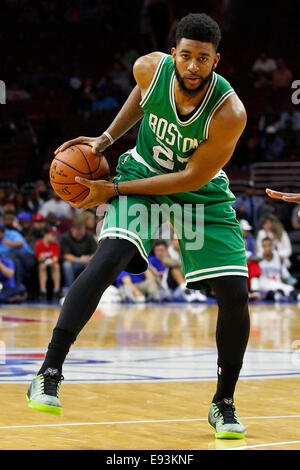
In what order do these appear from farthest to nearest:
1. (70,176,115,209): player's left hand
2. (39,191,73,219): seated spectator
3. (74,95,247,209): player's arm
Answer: (39,191,73,219): seated spectator, (70,176,115,209): player's left hand, (74,95,247,209): player's arm

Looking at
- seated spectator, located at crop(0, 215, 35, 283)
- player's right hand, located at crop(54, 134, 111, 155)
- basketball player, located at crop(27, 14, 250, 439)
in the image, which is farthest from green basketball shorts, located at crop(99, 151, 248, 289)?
seated spectator, located at crop(0, 215, 35, 283)

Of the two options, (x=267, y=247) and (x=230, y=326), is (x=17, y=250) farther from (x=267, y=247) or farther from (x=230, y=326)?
(x=230, y=326)

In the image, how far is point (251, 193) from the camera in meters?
14.6

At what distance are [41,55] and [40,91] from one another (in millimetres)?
1695

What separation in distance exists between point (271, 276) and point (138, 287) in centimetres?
218

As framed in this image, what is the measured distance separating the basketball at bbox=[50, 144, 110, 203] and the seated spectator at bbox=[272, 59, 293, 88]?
14.1 meters

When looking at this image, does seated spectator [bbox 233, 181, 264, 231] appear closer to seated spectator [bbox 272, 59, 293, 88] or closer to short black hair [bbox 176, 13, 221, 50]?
seated spectator [bbox 272, 59, 293, 88]

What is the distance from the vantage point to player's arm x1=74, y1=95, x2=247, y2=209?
352 centimetres

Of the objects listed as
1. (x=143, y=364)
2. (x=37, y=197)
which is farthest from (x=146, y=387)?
(x=37, y=197)

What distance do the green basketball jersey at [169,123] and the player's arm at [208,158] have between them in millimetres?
40

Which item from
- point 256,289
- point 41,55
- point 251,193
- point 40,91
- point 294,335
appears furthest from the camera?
point 41,55

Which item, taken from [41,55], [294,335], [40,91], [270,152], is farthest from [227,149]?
[41,55]

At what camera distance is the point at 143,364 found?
5723 mm
